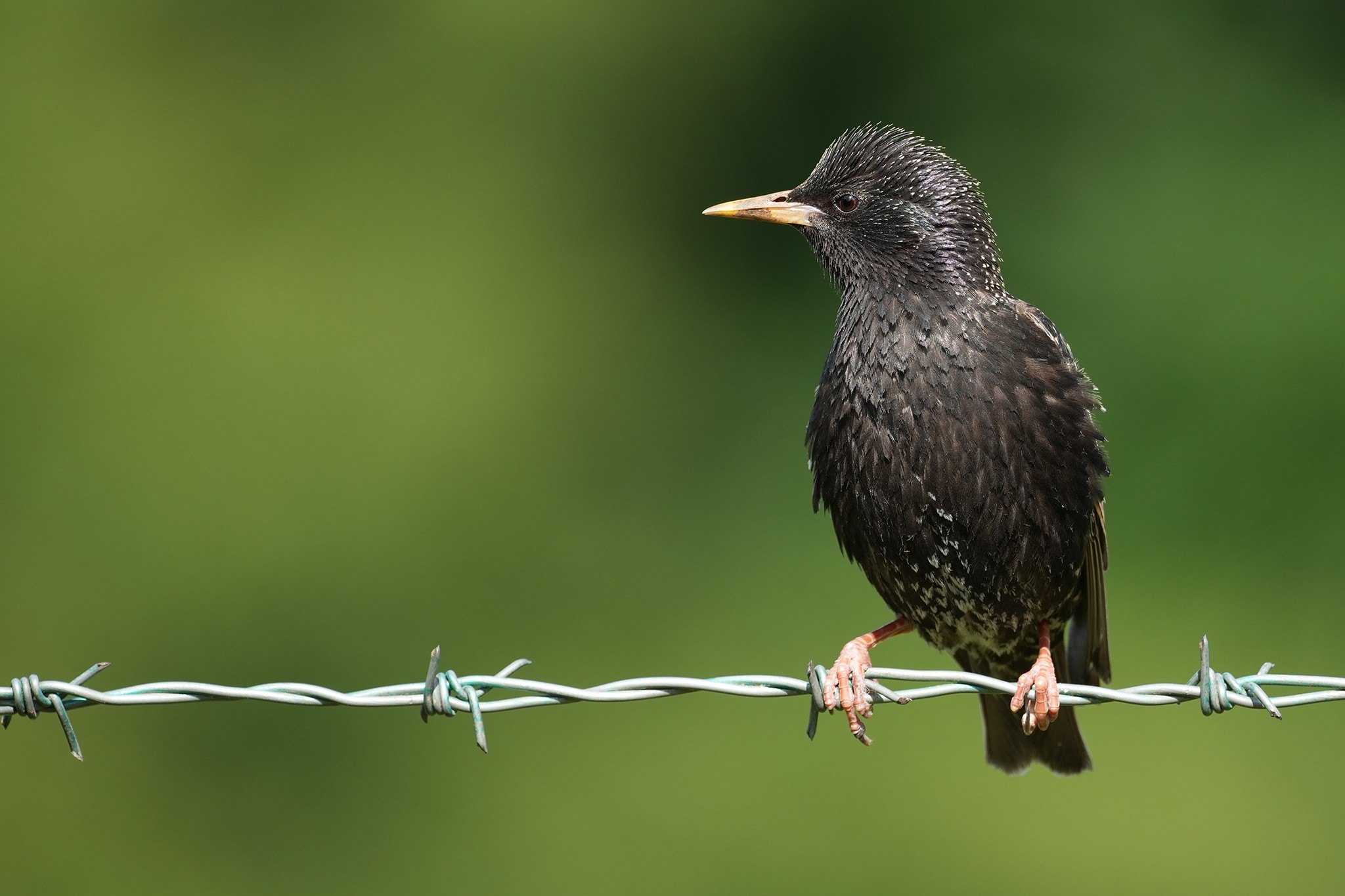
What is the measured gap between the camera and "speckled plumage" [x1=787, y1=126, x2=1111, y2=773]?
375 centimetres

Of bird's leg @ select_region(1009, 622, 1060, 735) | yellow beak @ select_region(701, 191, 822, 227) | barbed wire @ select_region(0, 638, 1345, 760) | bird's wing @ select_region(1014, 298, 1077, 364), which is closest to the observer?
barbed wire @ select_region(0, 638, 1345, 760)

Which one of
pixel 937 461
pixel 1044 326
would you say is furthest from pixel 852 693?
pixel 1044 326

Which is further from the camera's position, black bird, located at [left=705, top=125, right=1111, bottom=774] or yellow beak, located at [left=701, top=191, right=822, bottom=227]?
yellow beak, located at [left=701, top=191, right=822, bottom=227]

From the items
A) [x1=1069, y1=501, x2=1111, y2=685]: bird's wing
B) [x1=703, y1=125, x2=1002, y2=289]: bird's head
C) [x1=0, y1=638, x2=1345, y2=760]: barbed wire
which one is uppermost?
[x1=703, y1=125, x2=1002, y2=289]: bird's head

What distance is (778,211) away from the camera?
167 inches

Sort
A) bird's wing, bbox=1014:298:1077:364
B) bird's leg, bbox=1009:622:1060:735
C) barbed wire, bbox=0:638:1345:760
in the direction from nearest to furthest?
barbed wire, bbox=0:638:1345:760 < bird's leg, bbox=1009:622:1060:735 < bird's wing, bbox=1014:298:1077:364

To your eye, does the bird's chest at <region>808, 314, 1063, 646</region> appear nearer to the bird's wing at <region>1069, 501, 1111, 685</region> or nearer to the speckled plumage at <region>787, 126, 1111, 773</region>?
the speckled plumage at <region>787, 126, 1111, 773</region>

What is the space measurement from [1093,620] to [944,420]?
88 centimetres

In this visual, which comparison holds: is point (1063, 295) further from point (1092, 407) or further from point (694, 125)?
point (1092, 407)

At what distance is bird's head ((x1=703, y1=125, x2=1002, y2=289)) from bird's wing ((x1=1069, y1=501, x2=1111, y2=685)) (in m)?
0.74

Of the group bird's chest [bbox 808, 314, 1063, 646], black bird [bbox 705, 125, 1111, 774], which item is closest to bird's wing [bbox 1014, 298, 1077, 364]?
black bird [bbox 705, 125, 1111, 774]

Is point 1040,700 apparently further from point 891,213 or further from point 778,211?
point 778,211

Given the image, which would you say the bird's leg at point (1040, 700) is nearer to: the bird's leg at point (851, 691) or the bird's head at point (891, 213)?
the bird's leg at point (851, 691)

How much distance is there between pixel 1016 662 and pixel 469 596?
3.63 meters
